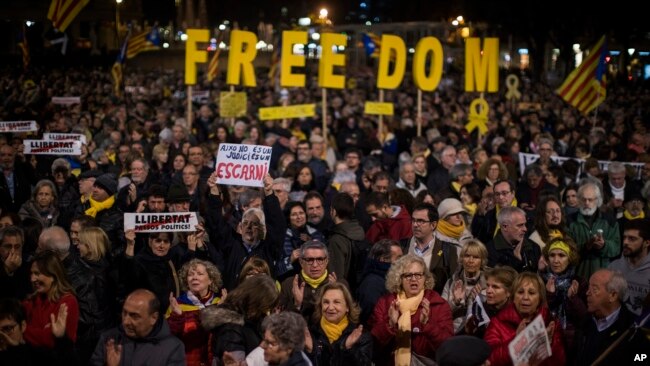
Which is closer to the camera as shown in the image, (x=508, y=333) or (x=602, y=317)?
(x=508, y=333)

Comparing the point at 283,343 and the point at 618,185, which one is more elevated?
the point at 618,185

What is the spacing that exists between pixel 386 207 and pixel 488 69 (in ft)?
32.8

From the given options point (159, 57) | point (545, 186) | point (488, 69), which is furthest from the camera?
point (159, 57)

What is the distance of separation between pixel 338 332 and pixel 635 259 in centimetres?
256

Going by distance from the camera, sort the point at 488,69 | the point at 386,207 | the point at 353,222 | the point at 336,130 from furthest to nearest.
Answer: the point at 336,130, the point at 488,69, the point at 386,207, the point at 353,222

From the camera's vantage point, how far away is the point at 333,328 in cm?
595

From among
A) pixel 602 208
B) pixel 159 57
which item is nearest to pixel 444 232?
pixel 602 208

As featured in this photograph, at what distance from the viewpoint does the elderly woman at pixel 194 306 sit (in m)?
6.00

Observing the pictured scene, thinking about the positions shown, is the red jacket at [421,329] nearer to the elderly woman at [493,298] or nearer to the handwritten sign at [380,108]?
the elderly woman at [493,298]

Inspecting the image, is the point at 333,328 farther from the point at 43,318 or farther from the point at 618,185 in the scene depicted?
the point at 618,185

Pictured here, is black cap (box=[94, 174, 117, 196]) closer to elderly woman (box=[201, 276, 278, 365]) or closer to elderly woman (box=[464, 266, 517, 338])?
elderly woman (box=[201, 276, 278, 365])

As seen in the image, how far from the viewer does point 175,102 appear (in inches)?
1043

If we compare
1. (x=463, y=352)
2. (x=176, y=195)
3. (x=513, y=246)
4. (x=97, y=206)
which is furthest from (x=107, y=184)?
(x=463, y=352)

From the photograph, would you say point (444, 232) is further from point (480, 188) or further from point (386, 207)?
point (480, 188)
